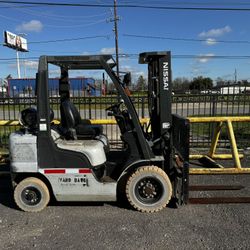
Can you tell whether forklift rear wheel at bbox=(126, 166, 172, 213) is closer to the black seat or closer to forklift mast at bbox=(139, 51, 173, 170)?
forklift mast at bbox=(139, 51, 173, 170)

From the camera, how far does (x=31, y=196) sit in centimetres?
454

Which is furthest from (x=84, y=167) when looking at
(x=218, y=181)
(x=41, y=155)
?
(x=218, y=181)

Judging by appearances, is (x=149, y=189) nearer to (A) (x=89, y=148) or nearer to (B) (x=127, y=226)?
(B) (x=127, y=226)

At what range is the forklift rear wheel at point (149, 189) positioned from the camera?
444cm

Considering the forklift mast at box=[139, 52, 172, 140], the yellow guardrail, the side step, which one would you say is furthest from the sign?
the forklift mast at box=[139, 52, 172, 140]

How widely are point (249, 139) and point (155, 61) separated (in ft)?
19.2

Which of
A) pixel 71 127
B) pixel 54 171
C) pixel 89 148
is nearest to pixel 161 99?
pixel 89 148

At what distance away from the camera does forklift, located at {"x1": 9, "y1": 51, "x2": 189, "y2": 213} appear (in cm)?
438

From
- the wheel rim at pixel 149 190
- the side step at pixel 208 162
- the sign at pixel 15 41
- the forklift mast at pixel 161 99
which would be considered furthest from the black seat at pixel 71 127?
the sign at pixel 15 41

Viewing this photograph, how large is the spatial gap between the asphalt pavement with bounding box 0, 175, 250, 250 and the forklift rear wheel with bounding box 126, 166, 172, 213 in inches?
4.8

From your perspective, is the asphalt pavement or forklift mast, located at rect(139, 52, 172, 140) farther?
forklift mast, located at rect(139, 52, 172, 140)

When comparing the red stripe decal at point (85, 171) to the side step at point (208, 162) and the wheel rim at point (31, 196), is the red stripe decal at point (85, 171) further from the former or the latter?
the side step at point (208, 162)

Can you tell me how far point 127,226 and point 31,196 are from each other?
145 cm

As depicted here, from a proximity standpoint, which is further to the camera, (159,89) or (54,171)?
(159,89)
